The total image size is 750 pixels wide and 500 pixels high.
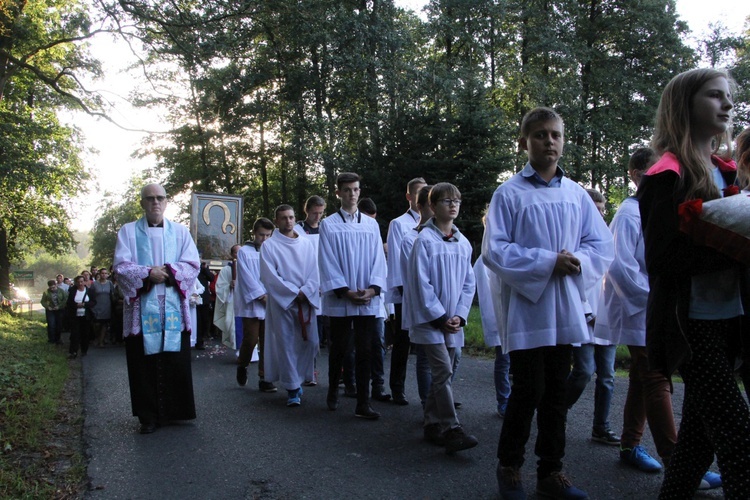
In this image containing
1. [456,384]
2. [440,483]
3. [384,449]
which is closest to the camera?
[440,483]

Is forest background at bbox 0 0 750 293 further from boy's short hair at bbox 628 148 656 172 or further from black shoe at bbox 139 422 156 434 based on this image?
boy's short hair at bbox 628 148 656 172

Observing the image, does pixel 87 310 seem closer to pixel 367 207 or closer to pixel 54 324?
pixel 54 324

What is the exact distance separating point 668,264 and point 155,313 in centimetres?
488

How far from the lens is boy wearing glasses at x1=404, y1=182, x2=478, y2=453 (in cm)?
517

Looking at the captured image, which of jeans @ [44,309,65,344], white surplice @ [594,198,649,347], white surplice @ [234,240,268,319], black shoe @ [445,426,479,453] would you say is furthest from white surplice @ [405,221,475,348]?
jeans @ [44,309,65,344]

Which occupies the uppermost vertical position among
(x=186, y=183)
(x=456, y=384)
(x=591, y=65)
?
(x=591, y=65)

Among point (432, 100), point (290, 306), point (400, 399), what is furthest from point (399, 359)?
point (432, 100)

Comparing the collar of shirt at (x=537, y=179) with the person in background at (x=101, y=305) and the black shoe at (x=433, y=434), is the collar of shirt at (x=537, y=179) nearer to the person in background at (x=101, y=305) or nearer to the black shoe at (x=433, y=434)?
the black shoe at (x=433, y=434)

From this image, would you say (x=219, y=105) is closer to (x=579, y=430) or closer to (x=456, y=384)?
(x=456, y=384)

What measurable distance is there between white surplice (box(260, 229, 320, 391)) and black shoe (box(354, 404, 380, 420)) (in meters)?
1.19

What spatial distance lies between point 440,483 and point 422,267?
1.77 m

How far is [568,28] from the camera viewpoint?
33969 mm

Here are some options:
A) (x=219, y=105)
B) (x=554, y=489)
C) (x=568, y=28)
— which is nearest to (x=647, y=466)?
(x=554, y=489)

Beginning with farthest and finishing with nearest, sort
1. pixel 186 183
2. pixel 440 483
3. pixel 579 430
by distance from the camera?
pixel 186 183, pixel 579 430, pixel 440 483
